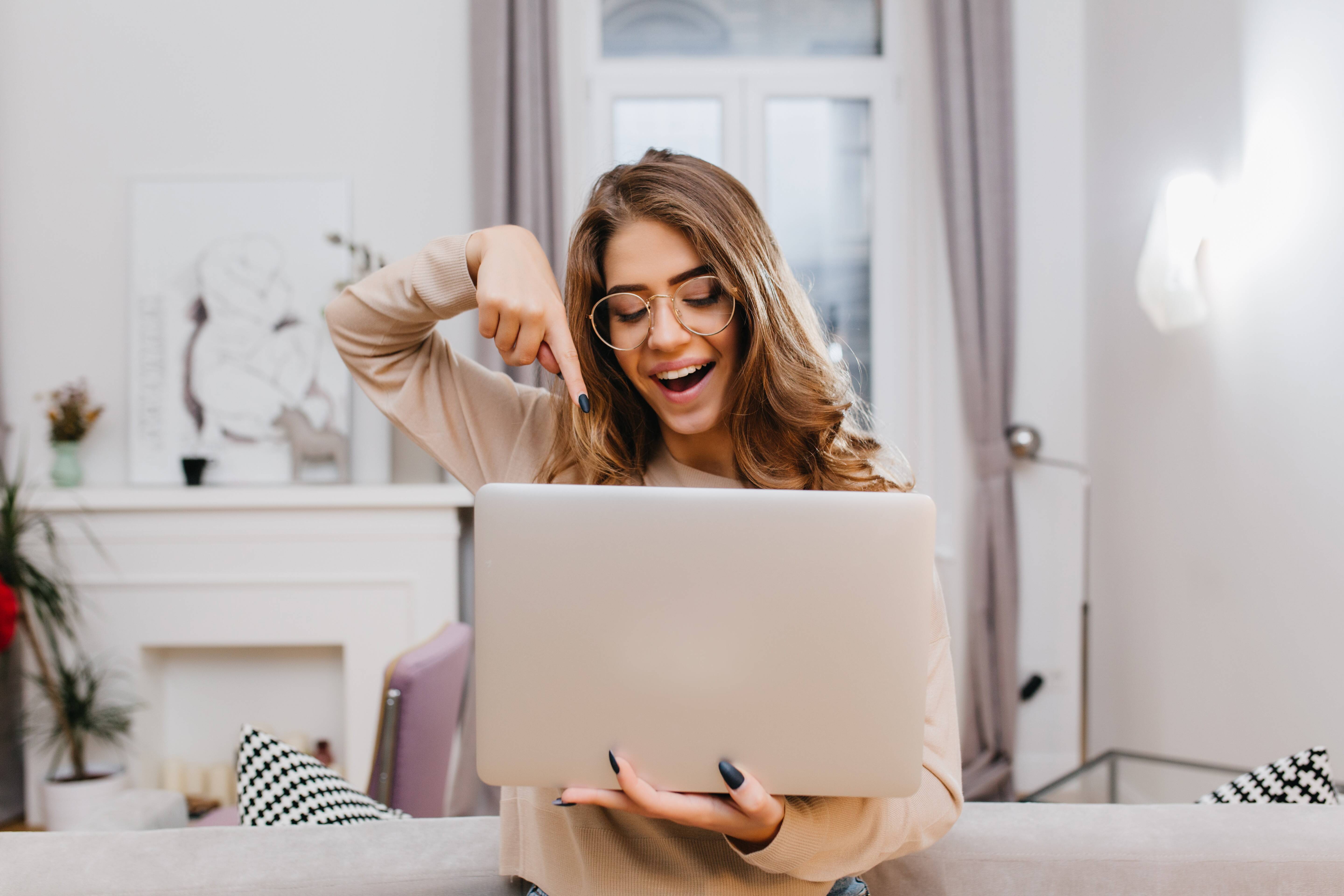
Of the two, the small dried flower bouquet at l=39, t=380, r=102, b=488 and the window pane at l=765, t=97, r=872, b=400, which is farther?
the window pane at l=765, t=97, r=872, b=400

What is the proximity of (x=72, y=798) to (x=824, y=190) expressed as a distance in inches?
123

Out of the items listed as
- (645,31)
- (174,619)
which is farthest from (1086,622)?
(174,619)

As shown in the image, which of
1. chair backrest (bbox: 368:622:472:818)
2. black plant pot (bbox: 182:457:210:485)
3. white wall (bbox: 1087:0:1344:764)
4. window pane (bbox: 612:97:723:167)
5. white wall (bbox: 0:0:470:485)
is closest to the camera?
chair backrest (bbox: 368:622:472:818)

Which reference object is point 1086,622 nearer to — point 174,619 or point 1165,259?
point 1165,259

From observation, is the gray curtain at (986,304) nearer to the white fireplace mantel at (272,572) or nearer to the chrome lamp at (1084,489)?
the chrome lamp at (1084,489)

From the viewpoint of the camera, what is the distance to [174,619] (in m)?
2.71

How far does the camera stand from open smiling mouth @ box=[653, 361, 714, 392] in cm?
97

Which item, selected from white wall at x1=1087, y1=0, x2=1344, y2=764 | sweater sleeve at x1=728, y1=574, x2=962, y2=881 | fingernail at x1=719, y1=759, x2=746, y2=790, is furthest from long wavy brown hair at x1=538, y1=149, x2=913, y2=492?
white wall at x1=1087, y1=0, x2=1344, y2=764

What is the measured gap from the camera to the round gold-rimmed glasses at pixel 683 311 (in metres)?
0.96

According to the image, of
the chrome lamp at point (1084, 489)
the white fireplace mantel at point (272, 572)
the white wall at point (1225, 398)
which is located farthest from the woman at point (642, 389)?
the chrome lamp at point (1084, 489)

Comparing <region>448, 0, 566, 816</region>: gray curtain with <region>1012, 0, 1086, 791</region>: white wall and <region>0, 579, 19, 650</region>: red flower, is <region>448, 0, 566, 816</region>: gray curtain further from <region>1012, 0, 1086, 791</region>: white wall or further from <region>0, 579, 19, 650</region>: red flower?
<region>1012, 0, 1086, 791</region>: white wall

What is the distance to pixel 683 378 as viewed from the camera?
981 millimetres

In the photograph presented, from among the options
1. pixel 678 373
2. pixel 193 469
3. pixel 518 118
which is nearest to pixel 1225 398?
pixel 678 373

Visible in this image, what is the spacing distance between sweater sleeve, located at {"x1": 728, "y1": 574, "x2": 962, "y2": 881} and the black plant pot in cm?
261
